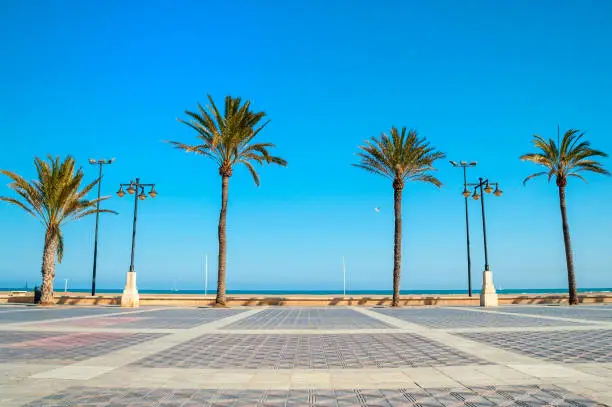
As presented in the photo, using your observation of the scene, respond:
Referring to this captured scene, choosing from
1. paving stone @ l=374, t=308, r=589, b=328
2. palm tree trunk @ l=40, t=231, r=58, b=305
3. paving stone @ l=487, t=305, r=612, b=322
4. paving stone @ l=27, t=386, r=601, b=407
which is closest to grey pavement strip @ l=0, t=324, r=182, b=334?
paving stone @ l=27, t=386, r=601, b=407

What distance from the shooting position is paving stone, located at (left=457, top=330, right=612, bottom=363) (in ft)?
23.6

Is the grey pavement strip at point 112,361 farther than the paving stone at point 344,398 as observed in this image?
Yes

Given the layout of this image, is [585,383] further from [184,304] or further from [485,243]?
[184,304]

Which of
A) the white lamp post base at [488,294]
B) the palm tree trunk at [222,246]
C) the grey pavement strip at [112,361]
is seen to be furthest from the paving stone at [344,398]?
the white lamp post base at [488,294]

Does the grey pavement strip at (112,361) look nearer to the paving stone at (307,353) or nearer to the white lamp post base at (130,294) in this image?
the paving stone at (307,353)

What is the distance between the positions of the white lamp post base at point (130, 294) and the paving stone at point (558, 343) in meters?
18.8

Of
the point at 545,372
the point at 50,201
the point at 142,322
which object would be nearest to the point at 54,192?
the point at 50,201

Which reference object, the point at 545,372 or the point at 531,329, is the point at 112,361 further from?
the point at 531,329

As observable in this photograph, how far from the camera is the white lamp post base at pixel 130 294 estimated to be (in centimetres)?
2336

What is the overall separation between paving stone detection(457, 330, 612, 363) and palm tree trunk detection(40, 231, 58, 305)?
22.9 metres

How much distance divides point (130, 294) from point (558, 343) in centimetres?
2108

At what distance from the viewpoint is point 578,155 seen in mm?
26547

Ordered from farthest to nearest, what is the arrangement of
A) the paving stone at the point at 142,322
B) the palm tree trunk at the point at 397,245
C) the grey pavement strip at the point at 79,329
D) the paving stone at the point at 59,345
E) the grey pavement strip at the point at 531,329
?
1. the palm tree trunk at the point at 397,245
2. the paving stone at the point at 142,322
3. the grey pavement strip at the point at 531,329
4. the grey pavement strip at the point at 79,329
5. the paving stone at the point at 59,345

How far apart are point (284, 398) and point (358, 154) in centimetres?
2249
